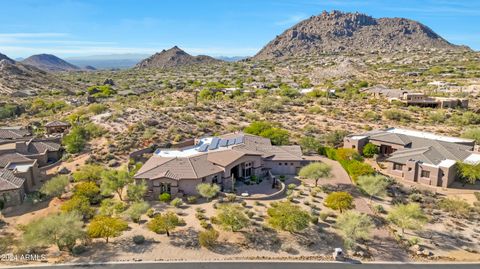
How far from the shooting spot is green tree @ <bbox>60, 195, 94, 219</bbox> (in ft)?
107

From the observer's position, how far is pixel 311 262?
26.8 meters

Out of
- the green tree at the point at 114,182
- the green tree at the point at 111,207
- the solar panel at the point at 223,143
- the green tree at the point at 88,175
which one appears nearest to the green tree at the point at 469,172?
the solar panel at the point at 223,143

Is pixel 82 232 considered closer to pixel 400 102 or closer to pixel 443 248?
pixel 443 248

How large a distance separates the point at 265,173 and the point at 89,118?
4472cm

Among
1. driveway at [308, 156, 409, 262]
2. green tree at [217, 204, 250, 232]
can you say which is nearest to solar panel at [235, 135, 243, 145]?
driveway at [308, 156, 409, 262]

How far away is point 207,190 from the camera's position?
3641 cm

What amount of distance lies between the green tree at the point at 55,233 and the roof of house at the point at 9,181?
11116 mm

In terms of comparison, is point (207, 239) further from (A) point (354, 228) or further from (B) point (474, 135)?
(B) point (474, 135)

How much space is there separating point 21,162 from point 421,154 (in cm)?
5325

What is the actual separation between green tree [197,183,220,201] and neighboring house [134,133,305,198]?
1575 millimetres

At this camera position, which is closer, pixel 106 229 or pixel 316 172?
pixel 106 229

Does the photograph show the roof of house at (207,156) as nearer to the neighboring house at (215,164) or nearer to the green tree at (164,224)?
the neighboring house at (215,164)

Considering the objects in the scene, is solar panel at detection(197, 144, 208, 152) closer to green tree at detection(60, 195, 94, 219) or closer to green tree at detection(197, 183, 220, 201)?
green tree at detection(197, 183, 220, 201)

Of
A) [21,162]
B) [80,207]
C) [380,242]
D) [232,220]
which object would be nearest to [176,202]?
[232,220]
